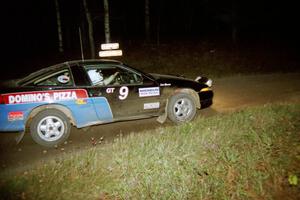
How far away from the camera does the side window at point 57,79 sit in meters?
5.96

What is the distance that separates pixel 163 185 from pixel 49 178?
1696mm

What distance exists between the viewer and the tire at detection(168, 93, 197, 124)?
275 inches

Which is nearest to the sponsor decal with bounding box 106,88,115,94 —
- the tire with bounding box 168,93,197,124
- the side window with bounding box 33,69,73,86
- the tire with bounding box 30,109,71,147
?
the side window with bounding box 33,69,73,86

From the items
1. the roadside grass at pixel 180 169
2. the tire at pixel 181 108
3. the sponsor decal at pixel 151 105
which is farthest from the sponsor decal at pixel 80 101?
the tire at pixel 181 108

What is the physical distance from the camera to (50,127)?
19.8 feet

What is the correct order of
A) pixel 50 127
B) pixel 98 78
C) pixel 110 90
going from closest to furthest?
1. pixel 50 127
2. pixel 110 90
3. pixel 98 78

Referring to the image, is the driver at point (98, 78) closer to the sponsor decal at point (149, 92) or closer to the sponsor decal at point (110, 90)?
the sponsor decal at point (110, 90)

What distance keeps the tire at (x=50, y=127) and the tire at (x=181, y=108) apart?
2.38 metres

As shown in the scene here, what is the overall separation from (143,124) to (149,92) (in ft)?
3.17

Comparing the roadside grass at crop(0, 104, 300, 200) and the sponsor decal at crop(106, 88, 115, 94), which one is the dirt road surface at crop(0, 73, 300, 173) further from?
the sponsor decal at crop(106, 88, 115, 94)

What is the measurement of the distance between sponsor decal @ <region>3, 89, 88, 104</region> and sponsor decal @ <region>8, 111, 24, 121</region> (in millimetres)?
213

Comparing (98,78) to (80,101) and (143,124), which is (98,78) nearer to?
(80,101)

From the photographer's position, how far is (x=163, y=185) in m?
4.15

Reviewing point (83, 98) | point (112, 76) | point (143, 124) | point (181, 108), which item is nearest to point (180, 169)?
point (83, 98)
